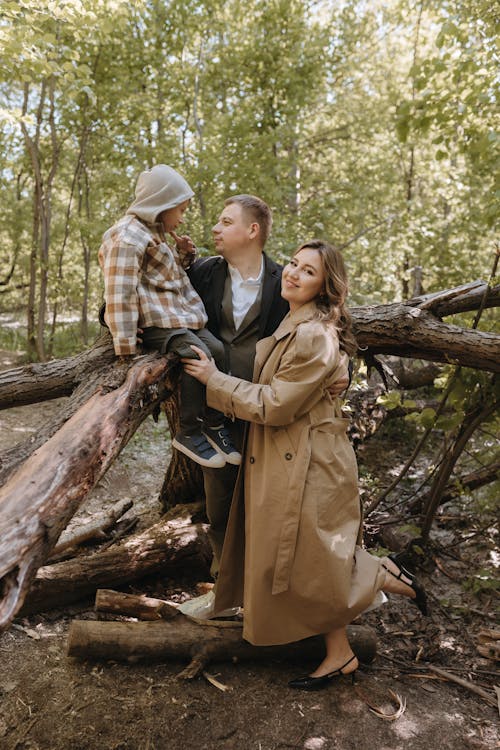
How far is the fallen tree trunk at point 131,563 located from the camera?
11.6 feet

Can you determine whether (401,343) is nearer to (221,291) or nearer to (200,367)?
(221,291)

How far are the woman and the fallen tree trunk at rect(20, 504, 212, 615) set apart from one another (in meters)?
1.21

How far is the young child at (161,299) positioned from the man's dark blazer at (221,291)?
0.43 ft

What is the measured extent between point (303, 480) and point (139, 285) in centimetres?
131

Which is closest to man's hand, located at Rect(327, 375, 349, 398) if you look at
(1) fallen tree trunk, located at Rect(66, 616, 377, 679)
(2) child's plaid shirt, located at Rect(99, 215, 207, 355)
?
(2) child's plaid shirt, located at Rect(99, 215, 207, 355)

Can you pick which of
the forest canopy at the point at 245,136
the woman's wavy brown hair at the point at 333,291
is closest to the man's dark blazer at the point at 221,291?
the woman's wavy brown hair at the point at 333,291

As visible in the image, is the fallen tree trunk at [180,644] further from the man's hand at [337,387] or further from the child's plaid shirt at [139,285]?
the child's plaid shirt at [139,285]

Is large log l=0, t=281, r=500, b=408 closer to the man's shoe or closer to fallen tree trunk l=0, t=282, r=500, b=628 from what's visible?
fallen tree trunk l=0, t=282, r=500, b=628

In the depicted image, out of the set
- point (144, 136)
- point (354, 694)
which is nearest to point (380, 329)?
point (354, 694)

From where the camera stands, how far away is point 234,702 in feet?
9.16

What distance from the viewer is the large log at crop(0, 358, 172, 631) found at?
5.46 feet

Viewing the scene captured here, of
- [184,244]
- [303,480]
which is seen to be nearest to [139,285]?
[184,244]

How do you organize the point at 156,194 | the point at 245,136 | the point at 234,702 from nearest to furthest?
the point at 234,702 → the point at 156,194 → the point at 245,136

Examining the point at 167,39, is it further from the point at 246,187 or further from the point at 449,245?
the point at 449,245
